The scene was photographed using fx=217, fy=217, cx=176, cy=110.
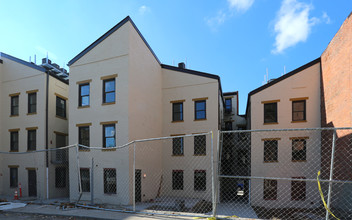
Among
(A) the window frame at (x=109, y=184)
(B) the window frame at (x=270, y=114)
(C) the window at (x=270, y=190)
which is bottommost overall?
(C) the window at (x=270, y=190)

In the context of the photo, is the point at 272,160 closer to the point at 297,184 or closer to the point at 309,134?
the point at 297,184

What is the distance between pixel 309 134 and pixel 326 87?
342 cm

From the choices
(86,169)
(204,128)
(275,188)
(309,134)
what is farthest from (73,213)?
(309,134)

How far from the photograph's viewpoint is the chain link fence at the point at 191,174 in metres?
13.0

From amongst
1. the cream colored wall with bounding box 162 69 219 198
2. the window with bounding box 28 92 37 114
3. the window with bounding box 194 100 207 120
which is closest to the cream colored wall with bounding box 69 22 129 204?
the window with bounding box 28 92 37 114

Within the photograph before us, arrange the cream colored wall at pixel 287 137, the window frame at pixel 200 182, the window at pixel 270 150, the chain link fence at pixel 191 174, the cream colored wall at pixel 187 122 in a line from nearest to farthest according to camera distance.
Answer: the chain link fence at pixel 191 174 → the cream colored wall at pixel 287 137 → the window at pixel 270 150 → the window frame at pixel 200 182 → the cream colored wall at pixel 187 122

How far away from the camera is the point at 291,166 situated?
50.3 feet

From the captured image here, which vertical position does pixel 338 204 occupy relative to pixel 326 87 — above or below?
below

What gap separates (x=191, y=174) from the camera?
55.1 ft

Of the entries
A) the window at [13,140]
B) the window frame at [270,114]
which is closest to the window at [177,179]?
the window frame at [270,114]

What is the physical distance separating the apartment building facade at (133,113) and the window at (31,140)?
403cm

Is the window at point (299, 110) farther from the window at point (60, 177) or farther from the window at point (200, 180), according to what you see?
the window at point (60, 177)

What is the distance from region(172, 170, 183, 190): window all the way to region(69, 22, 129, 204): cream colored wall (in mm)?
5059

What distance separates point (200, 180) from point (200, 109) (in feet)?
18.0
